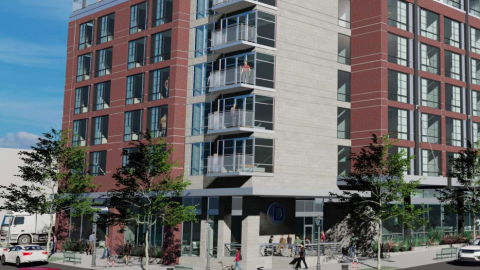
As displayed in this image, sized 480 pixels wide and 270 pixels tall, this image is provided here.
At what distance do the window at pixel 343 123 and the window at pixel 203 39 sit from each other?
11.8 m

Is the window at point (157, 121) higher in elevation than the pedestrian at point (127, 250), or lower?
higher

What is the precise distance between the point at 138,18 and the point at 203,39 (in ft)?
26.4

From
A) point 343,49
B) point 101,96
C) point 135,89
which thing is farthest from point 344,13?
point 101,96

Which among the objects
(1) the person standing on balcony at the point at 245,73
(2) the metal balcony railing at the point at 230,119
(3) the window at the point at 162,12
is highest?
(3) the window at the point at 162,12

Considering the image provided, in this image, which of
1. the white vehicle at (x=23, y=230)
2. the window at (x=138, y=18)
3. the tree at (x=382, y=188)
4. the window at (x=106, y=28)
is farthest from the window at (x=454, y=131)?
the white vehicle at (x=23, y=230)

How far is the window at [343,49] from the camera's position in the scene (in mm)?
46656

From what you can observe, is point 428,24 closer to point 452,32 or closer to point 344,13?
point 452,32

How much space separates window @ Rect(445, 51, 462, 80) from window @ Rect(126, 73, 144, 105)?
2708 cm

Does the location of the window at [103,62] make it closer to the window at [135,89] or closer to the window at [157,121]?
the window at [135,89]

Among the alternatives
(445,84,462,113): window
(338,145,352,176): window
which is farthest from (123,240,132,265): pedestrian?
(445,84,462,113): window

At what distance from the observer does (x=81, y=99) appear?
2154 inches

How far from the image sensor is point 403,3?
1864 inches

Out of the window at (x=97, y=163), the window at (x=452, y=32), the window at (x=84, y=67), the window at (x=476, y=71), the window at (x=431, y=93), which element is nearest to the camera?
the window at (x=431, y=93)

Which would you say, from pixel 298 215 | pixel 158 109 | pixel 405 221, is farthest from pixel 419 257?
pixel 158 109
